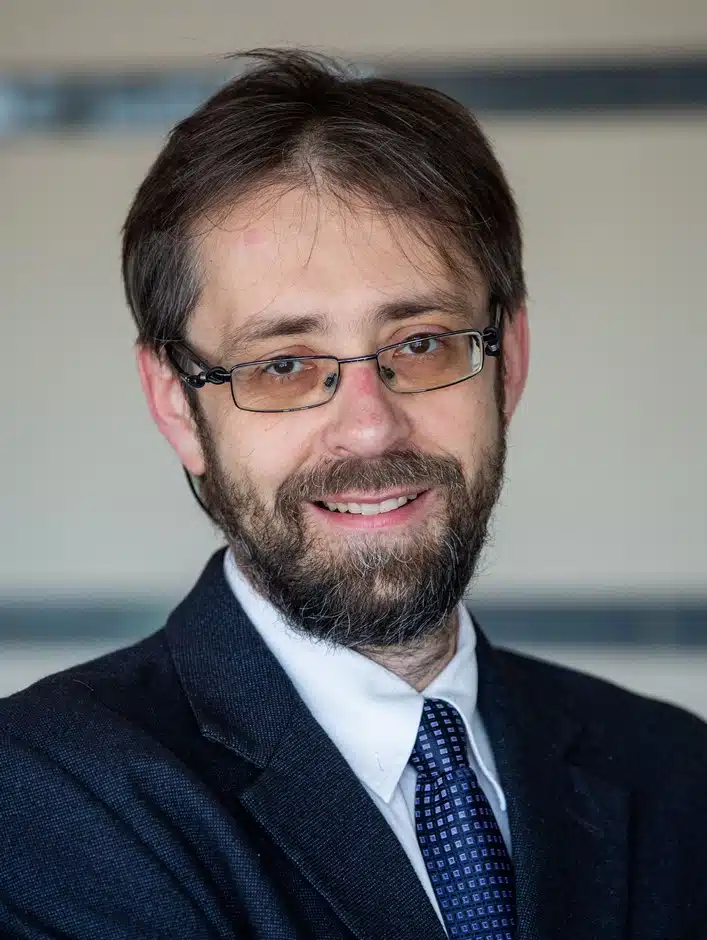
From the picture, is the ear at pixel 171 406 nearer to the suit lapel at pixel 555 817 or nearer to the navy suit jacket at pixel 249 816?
the navy suit jacket at pixel 249 816

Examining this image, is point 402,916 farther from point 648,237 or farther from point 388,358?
point 648,237

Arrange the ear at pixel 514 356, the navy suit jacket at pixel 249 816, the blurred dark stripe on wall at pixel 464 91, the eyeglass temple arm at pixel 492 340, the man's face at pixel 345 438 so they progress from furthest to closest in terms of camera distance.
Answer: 1. the blurred dark stripe on wall at pixel 464 91
2. the ear at pixel 514 356
3. the eyeglass temple arm at pixel 492 340
4. the man's face at pixel 345 438
5. the navy suit jacket at pixel 249 816

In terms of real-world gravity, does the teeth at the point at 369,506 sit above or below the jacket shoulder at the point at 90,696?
above

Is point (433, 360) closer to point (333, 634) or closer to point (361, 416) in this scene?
point (361, 416)

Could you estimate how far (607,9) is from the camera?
3.53 metres

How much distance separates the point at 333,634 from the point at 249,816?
0.28m

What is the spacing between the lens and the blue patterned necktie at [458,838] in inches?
65.0

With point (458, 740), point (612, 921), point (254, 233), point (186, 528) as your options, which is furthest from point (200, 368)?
point (186, 528)

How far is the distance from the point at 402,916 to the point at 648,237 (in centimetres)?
246

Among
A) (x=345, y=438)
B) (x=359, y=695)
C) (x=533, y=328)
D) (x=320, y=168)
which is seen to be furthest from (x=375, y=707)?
(x=533, y=328)

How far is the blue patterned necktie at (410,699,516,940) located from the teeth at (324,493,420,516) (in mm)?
274

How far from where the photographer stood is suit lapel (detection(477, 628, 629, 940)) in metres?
1.72

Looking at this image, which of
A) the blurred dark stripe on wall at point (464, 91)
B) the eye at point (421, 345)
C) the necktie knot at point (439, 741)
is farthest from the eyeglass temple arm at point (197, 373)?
the blurred dark stripe on wall at point (464, 91)

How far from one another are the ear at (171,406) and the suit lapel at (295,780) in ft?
0.85
